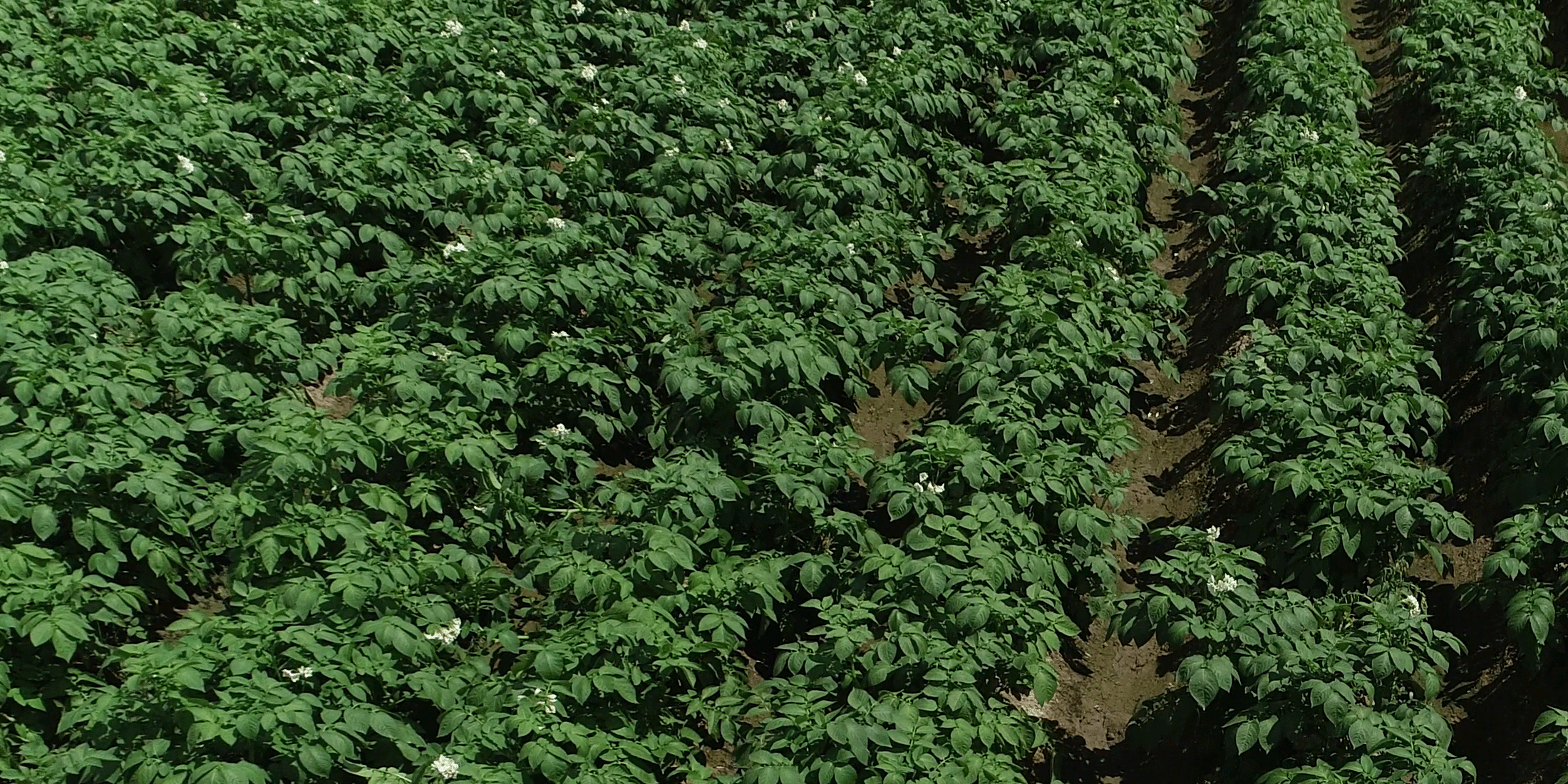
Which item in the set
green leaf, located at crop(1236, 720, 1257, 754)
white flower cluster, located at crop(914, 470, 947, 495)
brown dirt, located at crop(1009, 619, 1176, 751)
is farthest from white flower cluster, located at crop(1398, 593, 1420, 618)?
white flower cluster, located at crop(914, 470, 947, 495)

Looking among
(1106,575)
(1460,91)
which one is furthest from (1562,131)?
(1106,575)

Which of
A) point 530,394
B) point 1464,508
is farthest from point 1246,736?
point 530,394

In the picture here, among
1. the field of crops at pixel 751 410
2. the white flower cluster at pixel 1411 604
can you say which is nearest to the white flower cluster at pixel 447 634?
the field of crops at pixel 751 410

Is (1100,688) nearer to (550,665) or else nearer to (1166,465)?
(1166,465)

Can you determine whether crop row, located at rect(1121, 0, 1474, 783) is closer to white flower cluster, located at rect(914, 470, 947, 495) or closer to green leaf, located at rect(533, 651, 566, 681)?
white flower cluster, located at rect(914, 470, 947, 495)

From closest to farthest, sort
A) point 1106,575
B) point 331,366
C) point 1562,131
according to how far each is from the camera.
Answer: point 1106,575 < point 331,366 < point 1562,131

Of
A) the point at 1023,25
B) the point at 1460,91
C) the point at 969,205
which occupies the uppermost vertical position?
the point at 1460,91

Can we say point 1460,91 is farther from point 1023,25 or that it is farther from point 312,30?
point 312,30
